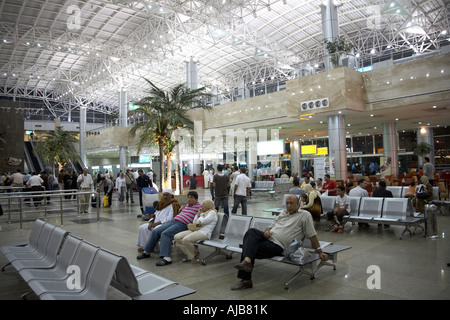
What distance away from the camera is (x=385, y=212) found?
25.3 feet

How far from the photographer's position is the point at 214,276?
4.90 metres

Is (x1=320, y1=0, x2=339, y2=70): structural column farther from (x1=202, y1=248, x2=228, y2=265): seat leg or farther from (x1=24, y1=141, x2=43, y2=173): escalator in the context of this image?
(x1=24, y1=141, x2=43, y2=173): escalator

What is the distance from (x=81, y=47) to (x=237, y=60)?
1847 centimetres

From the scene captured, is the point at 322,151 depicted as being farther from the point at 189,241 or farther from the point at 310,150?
the point at 189,241

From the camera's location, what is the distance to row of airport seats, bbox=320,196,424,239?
7281 mm

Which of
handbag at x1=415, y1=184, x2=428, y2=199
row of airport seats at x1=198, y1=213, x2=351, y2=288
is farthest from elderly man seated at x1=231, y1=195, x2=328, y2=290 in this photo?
handbag at x1=415, y1=184, x2=428, y2=199

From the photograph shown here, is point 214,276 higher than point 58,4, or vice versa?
point 58,4

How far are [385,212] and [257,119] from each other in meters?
13.4

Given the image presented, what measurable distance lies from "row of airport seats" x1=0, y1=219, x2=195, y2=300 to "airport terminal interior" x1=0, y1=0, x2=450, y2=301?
0.26 meters

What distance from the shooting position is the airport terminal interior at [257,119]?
519 centimetres

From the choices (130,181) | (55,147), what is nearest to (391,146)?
(130,181)
